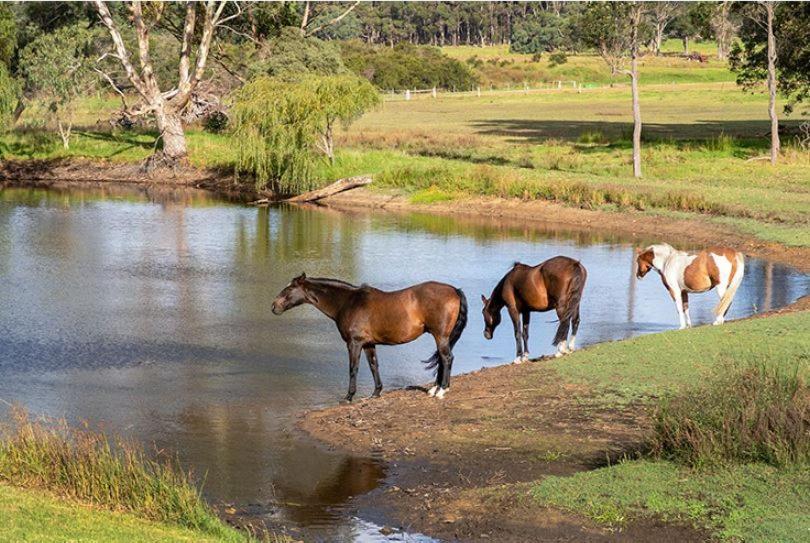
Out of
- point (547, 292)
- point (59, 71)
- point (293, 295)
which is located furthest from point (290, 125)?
point (293, 295)

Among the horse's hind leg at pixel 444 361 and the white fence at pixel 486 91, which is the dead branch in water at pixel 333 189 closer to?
the horse's hind leg at pixel 444 361

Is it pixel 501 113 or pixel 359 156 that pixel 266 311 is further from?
pixel 501 113

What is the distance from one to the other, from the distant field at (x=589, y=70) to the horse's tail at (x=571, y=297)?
90.2 metres

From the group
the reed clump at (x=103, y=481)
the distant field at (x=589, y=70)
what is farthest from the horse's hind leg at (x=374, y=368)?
the distant field at (x=589, y=70)

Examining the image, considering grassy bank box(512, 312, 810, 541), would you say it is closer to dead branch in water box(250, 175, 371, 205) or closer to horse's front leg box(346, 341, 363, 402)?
horse's front leg box(346, 341, 363, 402)

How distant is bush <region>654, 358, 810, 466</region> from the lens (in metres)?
10.4

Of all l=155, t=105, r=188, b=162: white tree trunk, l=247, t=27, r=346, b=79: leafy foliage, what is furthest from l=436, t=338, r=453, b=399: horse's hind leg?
l=247, t=27, r=346, b=79: leafy foliage

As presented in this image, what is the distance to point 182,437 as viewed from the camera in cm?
1382

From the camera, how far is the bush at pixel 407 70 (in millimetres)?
105125

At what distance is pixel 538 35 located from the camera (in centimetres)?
14975

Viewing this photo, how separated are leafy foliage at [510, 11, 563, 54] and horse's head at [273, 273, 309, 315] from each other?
430ft

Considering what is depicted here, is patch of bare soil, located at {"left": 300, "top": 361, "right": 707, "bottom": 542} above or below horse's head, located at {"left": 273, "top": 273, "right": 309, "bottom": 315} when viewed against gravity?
below

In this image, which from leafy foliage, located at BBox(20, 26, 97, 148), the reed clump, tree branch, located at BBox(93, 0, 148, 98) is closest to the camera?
the reed clump

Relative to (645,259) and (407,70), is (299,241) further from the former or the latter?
(407,70)
